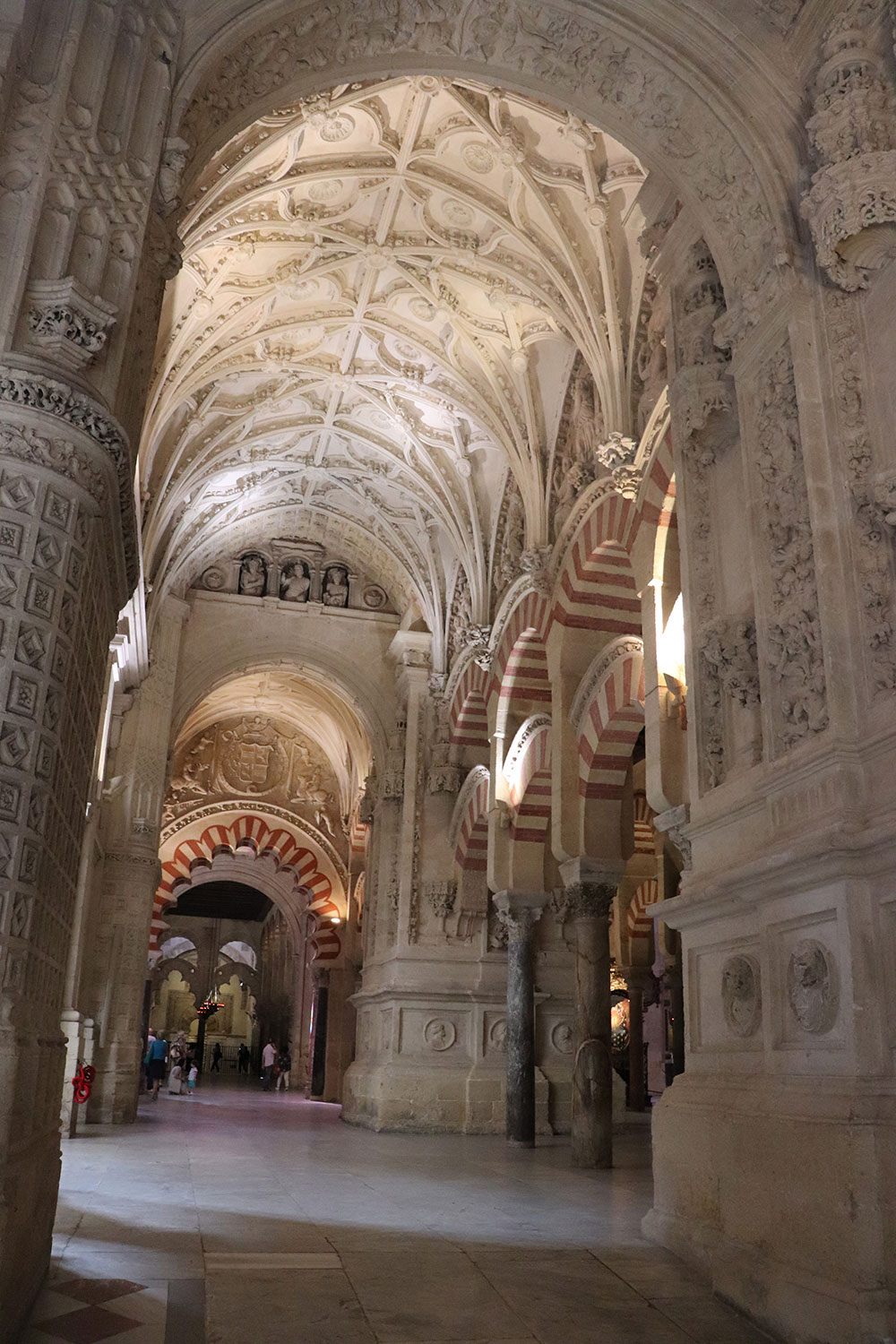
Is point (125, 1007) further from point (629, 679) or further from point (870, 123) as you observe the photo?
point (870, 123)

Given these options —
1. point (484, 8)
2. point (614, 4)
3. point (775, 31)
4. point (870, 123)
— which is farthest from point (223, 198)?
point (870, 123)

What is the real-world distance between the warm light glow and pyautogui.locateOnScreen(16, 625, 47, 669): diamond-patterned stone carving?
4496 millimetres

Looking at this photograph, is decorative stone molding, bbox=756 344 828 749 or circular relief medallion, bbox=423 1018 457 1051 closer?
decorative stone molding, bbox=756 344 828 749

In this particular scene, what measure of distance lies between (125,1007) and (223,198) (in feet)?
29.4

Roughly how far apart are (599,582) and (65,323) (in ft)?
21.7

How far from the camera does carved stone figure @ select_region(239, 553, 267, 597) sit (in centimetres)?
1658

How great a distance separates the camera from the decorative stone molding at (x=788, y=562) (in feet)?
14.8

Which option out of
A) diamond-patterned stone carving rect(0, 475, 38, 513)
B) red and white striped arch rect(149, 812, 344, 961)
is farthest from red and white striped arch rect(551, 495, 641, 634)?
red and white striped arch rect(149, 812, 344, 961)

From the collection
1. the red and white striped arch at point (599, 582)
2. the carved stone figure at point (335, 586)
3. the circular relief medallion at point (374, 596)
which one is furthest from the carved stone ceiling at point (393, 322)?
the circular relief medallion at point (374, 596)

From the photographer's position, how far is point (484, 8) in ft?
19.8

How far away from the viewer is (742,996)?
15.1 feet

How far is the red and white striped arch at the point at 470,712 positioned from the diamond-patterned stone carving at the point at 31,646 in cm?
998

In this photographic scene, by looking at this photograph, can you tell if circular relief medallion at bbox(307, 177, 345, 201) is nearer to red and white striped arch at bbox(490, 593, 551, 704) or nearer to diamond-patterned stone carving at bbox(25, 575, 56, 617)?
red and white striped arch at bbox(490, 593, 551, 704)

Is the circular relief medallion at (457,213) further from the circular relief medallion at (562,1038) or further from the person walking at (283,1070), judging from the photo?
the person walking at (283,1070)
